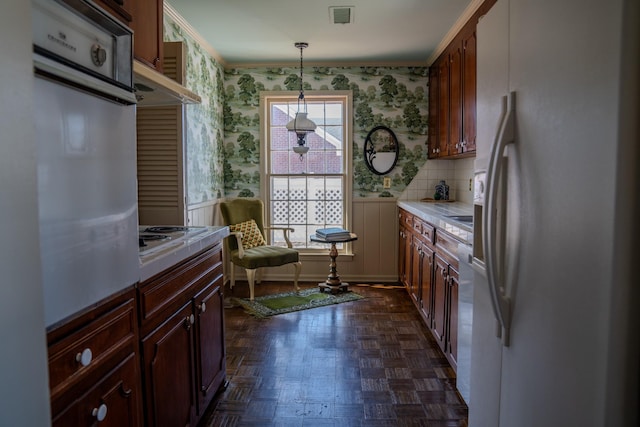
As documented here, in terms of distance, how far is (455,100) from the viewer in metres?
3.94

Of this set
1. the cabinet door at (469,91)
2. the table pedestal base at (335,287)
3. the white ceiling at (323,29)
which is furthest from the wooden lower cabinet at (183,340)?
the table pedestal base at (335,287)

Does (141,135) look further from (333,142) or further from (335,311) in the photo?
(333,142)

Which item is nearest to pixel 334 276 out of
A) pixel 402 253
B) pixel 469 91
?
pixel 402 253

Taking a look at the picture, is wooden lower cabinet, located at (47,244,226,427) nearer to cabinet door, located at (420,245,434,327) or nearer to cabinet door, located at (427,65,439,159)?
cabinet door, located at (420,245,434,327)

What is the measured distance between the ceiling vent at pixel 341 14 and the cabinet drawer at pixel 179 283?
2.07m

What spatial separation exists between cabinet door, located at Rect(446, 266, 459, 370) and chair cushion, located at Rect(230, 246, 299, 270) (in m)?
2.07

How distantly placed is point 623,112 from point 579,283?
0.34 meters

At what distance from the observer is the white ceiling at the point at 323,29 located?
3.33m

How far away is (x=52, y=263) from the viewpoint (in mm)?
914

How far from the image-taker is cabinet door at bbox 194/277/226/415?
6.82 feet

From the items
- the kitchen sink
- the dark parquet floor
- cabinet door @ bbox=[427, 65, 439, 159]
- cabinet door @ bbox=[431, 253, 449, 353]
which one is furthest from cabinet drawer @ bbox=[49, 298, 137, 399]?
cabinet door @ bbox=[427, 65, 439, 159]

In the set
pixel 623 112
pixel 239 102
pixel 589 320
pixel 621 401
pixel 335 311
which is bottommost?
pixel 335 311

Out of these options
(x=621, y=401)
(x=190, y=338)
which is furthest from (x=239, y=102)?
(x=621, y=401)

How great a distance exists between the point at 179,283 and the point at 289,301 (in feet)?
8.64
